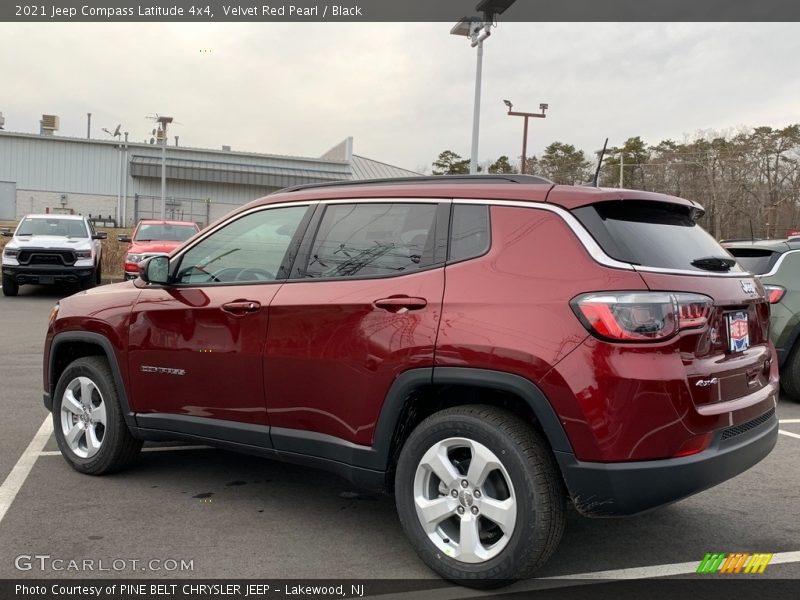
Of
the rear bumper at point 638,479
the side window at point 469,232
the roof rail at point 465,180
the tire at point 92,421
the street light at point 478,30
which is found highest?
the street light at point 478,30

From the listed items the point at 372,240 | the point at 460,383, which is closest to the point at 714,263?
the point at 460,383

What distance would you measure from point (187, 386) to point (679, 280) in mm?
2700

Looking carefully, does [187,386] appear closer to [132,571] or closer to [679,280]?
[132,571]

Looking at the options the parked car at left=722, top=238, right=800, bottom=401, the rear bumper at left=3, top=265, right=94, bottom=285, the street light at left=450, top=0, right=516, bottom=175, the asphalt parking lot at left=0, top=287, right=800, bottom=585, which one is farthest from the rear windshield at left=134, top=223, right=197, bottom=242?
the parked car at left=722, top=238, right=800, bottom=401

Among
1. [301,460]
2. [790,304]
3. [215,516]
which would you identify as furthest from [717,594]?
[790,304]

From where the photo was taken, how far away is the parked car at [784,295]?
7219mm

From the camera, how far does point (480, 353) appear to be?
3.13 metres

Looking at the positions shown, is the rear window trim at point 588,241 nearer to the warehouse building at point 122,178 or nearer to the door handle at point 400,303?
the door handle at point 400,303

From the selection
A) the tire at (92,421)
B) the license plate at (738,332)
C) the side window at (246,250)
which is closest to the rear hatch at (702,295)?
the license plate at (738,332)

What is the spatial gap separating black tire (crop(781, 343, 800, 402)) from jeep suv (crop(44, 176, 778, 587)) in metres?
4.08

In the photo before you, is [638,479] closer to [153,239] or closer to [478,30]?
[478,30]

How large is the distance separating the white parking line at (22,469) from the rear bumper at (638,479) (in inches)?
118

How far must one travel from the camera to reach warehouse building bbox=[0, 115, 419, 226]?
2138 inches

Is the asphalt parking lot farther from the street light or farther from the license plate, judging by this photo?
the street light
